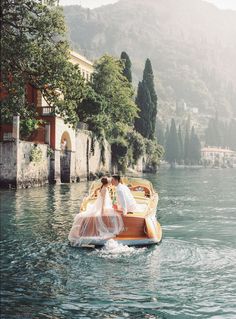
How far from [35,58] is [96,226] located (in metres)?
8.52

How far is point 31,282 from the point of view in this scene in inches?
427

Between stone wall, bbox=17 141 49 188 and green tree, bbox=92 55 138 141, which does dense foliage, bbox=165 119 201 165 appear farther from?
stone wall, bbox=17 141 49 188

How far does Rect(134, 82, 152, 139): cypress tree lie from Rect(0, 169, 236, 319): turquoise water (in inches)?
2576

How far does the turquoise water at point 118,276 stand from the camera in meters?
9.29

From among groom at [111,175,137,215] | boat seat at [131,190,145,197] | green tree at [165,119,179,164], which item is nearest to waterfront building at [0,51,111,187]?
boat seat at [131,190,145,197]

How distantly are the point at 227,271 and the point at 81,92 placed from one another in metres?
11.9

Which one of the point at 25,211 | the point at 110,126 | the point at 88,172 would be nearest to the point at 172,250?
the point at 25,211

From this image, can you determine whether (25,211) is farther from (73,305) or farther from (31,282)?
(73,305)

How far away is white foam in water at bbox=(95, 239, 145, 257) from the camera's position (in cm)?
1412

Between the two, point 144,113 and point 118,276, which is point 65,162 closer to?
point 118,276

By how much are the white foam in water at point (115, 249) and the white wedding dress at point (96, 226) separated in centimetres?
29

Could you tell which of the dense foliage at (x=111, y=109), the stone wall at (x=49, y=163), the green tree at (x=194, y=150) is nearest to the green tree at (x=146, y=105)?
the dense foliage at (x=111, y=109)

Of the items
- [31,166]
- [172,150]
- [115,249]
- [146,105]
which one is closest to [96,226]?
[115,249]

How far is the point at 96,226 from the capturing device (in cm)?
1524
